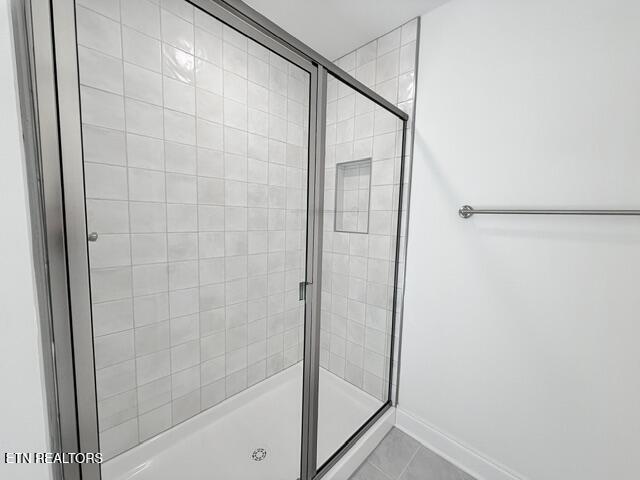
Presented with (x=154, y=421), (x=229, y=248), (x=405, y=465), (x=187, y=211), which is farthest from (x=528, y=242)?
(x=154, y=421)

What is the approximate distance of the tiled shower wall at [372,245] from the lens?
1.23 m

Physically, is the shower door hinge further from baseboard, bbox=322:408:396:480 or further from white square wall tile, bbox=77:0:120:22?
white square wall tile, bbox=77:0:120:22

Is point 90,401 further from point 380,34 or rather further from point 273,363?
point 380,34

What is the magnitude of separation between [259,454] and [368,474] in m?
0.53

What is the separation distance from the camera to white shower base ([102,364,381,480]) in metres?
1.16

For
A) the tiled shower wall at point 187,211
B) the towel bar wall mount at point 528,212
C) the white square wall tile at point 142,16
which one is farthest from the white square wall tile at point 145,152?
the towel bar wall mount at point 528,212

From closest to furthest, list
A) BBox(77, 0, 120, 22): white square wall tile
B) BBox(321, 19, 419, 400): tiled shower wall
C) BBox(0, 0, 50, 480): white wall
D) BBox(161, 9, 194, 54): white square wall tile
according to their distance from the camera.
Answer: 1. BBox(0, 0, 50, 480): white wall
2. BBox(77, 0, 120, 22): white square wall tile
3. BBox(161, 9, 194, 54): white square wall tile
4. BBox(321, 19, 419, 400): tiled shower wall

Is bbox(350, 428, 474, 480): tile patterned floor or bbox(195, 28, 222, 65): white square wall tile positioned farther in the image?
bbox(350, 428, 474, 480): tile patterned floor

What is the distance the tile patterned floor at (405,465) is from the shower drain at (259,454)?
0.43 m

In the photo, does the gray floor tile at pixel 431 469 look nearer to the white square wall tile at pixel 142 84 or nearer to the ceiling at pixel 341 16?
the white square wall tile at pixel 142 84

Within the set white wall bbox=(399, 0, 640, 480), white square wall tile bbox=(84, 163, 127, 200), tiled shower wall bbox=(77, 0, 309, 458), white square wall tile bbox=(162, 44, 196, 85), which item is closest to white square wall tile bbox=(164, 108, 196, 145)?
tiled shower wall bbox=(77, 0, 309, 458)

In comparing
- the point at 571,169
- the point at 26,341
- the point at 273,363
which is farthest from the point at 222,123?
the point at 571,169

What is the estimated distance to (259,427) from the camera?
1.43 metres

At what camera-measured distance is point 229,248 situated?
1398 millimetres
